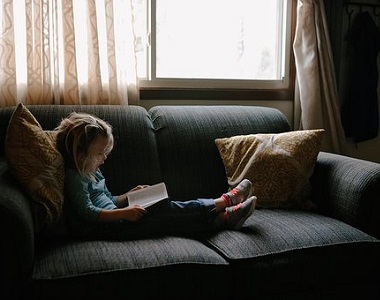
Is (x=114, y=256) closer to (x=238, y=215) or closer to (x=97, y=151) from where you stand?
(x=97, y=151)

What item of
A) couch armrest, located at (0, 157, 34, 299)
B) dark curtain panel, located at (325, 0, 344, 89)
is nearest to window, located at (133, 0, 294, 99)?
dark curtain panel, located at (325, 0, 344, 89)

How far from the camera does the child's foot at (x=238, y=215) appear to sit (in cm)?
190

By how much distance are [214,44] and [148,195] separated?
135cm

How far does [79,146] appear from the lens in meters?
1.82

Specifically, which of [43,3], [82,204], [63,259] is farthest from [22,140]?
[43,3]

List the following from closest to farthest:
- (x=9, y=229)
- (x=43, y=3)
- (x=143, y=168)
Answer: (x=9, y=229) < (x=143, y=168) < (x=43, y=3)

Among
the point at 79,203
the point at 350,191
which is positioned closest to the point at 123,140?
the point at 79,203

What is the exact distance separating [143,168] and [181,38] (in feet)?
3.44

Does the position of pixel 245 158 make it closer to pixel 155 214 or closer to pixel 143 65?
pixel 155 214

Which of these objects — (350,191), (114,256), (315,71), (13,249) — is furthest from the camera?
(315,71)

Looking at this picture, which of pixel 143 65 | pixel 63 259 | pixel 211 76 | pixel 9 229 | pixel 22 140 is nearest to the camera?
pixel 9 229

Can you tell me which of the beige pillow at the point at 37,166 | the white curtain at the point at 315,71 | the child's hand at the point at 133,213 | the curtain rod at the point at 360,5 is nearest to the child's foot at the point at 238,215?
the child's hand at the point at 133,213

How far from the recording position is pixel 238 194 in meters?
2.02

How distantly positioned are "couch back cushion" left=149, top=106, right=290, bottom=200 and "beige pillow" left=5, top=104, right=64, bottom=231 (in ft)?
2.10
